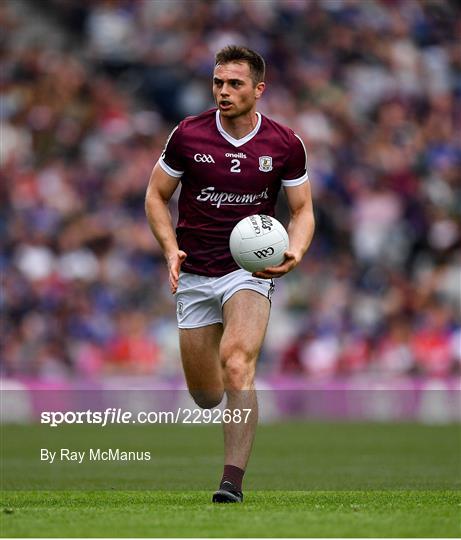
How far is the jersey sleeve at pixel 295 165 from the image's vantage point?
920 centimetres

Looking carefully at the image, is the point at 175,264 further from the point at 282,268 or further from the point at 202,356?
the point at 202,356

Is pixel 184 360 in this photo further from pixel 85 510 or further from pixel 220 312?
pixel 85 510

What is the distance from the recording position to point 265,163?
29.9 feet

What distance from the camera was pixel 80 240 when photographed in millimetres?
20688

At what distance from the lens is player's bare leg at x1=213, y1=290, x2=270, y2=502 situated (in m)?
8.34

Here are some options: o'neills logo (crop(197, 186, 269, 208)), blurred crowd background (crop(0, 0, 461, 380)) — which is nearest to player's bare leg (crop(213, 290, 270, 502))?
o'neills logo (crop(197, 186, 269, 208))

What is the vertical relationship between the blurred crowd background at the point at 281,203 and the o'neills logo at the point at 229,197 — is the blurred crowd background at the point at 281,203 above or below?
below

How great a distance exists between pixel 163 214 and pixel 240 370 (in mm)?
1255

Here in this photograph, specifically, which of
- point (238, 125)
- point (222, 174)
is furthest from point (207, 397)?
point (238, 125)

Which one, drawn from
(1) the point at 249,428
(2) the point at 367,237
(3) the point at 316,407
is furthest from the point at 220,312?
(2) the point at 367,237

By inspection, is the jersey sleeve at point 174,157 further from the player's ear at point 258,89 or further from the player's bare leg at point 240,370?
the player's bare leg at point 240,370

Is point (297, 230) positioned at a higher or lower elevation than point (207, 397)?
higher

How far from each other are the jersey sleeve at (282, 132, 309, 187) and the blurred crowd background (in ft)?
33.9

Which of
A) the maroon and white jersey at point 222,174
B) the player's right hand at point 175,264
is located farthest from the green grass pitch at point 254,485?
the maroon and white jersey at point 222,174
